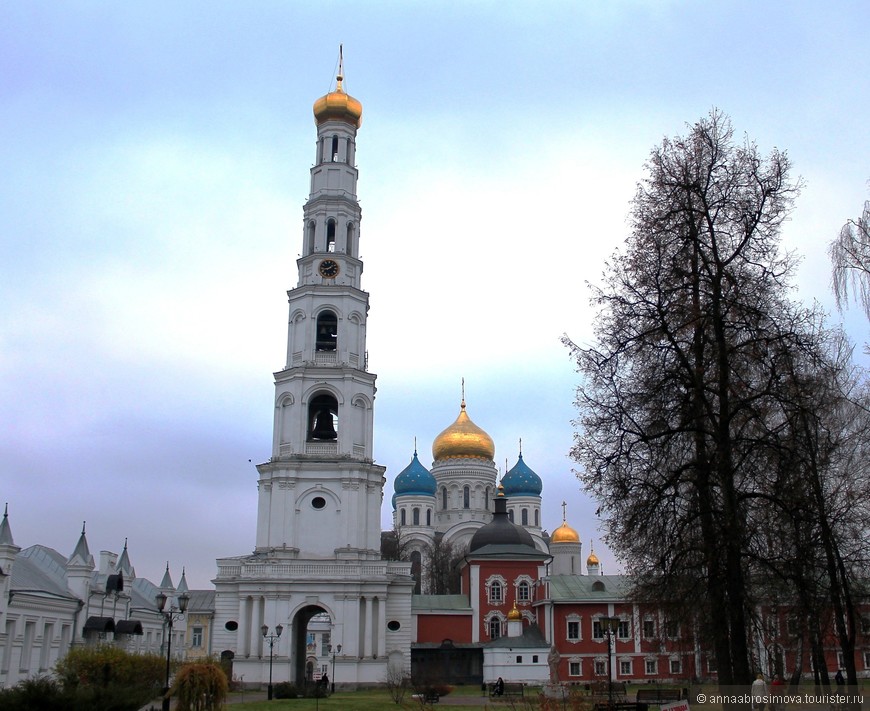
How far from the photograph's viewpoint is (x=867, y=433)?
861 inches

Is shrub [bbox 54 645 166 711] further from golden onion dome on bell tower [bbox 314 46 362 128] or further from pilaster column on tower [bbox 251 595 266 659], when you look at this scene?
golden onion dome on bell tower [bbox 314 46 362 128]

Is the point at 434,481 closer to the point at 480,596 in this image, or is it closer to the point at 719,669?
the point at 480,596

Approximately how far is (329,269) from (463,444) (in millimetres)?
34464

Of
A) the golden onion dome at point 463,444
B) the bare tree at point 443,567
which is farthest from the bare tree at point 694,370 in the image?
the golden onion dome at point 463,444

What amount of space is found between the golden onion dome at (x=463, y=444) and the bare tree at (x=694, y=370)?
63.1 meters

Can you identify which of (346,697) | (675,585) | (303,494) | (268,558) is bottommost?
(346,697)

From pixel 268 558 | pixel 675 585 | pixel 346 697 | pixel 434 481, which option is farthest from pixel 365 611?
pixel 434 481

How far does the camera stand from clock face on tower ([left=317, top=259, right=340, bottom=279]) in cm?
4856

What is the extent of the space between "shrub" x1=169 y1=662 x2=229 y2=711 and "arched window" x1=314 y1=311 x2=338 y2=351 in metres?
27.8

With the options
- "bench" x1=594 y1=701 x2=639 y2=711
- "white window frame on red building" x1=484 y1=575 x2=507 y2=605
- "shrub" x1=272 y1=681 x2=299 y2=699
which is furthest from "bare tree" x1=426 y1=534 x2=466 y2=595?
"bench" x1=594 y1=701 x2=639 y2=711

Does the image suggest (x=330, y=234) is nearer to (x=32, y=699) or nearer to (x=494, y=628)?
(x=494, y=628)

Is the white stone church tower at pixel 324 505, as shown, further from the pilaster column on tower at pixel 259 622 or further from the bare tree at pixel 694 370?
the bare tree at pixel 694 370

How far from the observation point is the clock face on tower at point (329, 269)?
48562 mm

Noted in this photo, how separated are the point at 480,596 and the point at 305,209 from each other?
24496mm
